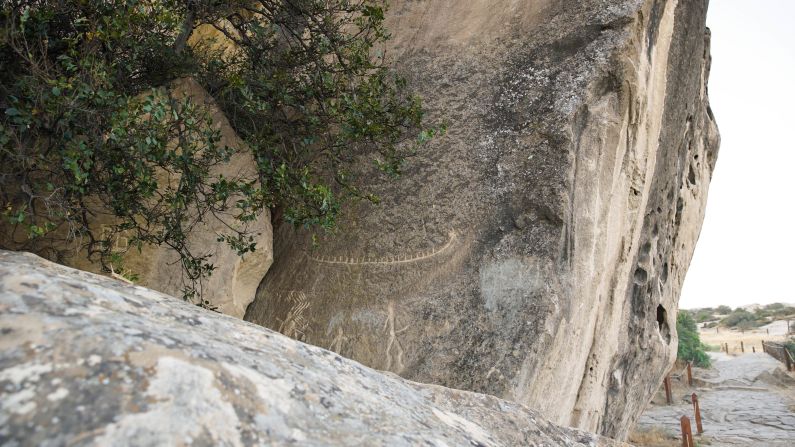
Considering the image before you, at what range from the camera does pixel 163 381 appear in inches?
59.9

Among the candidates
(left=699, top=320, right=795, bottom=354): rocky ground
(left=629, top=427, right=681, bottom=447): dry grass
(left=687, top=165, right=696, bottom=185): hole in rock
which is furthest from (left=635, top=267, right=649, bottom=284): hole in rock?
(left=699, top=320, right=795, bottom=354): rocky ground

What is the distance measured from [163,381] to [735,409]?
44.4 ft

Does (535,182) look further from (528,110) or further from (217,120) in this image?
(217,120)

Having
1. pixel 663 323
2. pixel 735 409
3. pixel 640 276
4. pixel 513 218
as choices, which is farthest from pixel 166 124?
pixel 735 409

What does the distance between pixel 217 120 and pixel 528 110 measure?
93.1 inches

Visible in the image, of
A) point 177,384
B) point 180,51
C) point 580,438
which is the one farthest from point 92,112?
point 580,438

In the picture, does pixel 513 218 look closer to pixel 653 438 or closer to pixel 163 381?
pixel 163 381

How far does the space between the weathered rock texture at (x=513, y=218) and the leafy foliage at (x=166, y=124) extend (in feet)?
1.41

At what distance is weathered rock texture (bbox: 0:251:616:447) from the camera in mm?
1380

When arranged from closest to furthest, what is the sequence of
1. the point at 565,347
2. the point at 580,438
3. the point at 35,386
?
the point at 35,386, the point at 580,438, the point at 565,347

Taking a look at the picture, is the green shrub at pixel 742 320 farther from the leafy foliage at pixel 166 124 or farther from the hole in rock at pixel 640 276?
the leafy foliage at pixel 166 124

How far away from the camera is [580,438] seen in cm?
257

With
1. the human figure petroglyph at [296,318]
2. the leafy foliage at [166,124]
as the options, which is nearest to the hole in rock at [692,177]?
the leafy foliage at [166,124]

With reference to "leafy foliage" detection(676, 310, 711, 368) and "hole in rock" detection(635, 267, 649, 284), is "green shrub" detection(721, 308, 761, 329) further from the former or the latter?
"hole in rock" detection(635, 267, 649, 284)
